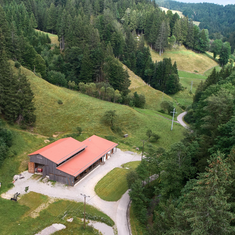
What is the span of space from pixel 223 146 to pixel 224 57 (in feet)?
407

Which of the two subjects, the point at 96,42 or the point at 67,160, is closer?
the point at 67,160

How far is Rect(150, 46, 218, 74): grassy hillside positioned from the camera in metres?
130

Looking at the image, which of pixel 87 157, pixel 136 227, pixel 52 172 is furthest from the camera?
pixel 87 157

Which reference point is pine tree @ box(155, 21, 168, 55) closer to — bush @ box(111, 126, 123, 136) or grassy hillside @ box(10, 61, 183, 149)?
grassy hillside @ box(10, 61, 183, 149)

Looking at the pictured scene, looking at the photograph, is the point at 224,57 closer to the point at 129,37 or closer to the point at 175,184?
the point at 129,37

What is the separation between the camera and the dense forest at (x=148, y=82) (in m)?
19.7

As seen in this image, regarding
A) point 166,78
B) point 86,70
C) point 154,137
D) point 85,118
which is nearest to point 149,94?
point 166,78

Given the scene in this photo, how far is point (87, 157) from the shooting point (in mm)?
44969

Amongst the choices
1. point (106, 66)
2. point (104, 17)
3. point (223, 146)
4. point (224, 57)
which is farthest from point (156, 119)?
point (224, 57)

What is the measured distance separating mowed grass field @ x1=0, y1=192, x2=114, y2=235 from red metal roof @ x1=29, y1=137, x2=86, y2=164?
7002 mm

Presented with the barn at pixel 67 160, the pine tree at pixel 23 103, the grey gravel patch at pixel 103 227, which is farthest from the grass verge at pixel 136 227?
the pine tree at pixel 23 103

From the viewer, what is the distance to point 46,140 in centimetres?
5109

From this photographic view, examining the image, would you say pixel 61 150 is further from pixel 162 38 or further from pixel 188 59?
pixel 188 59

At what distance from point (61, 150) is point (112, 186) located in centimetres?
1186
